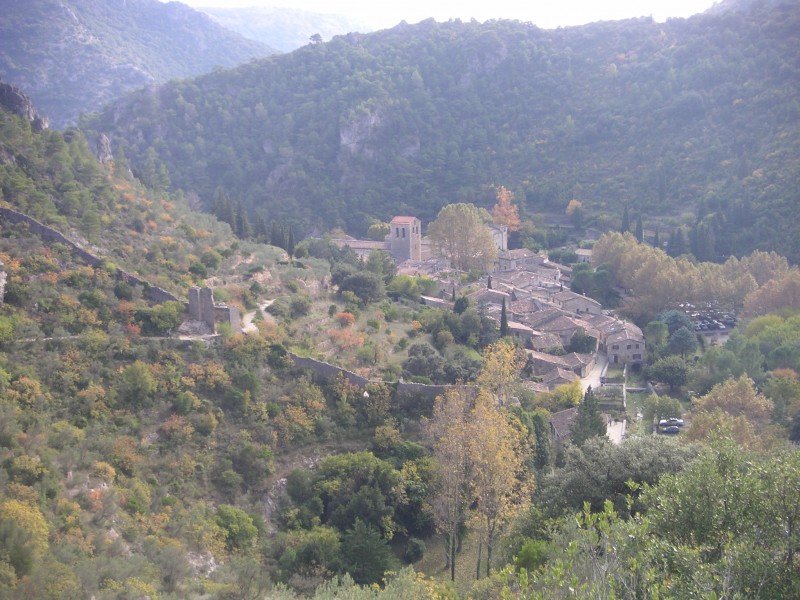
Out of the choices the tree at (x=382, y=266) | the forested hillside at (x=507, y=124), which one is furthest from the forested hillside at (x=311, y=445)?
the forested hillside at (x=507, y=124)

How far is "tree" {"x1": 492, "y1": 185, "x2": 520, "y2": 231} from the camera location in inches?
2579

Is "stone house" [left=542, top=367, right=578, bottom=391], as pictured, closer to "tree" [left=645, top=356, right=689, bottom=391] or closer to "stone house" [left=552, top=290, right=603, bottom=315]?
"tree" [left=645, top=356, right=689, bottom=391]

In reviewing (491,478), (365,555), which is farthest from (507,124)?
(365,555)

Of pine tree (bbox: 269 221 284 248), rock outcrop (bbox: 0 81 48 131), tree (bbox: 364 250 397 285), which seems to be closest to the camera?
rock outcrop (bbox: 0 81 48 131)

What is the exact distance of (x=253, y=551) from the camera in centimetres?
2059

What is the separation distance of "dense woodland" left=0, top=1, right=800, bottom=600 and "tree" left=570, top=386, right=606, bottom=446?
0.36ft

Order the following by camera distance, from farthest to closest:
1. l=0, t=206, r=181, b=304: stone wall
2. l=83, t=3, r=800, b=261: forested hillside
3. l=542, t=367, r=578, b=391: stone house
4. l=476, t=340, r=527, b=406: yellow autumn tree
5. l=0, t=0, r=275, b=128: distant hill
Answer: l=0, t=0, r=275, b=128: distant hill → l=83, t=3, r=800, b=261: forested hillside → l=542, t=367, r=578, b=391: stone house → l=476, t=340, r=527, b=406: yellow autumn tree → l=0, t=206, r=181, b=304: stone wall

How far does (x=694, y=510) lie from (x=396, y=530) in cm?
1297

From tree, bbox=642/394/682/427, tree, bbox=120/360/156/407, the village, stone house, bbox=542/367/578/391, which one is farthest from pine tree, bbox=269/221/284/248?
tree, bbox=120/360/156/407

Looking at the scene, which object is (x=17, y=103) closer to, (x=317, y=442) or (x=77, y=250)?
(x=77, y=250)

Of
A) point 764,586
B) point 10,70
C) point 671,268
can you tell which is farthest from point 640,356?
point 10,70

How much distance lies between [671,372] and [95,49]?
3632 inches

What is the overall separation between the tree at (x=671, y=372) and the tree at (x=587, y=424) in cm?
985

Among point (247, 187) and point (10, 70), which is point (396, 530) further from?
point (10, 70)
